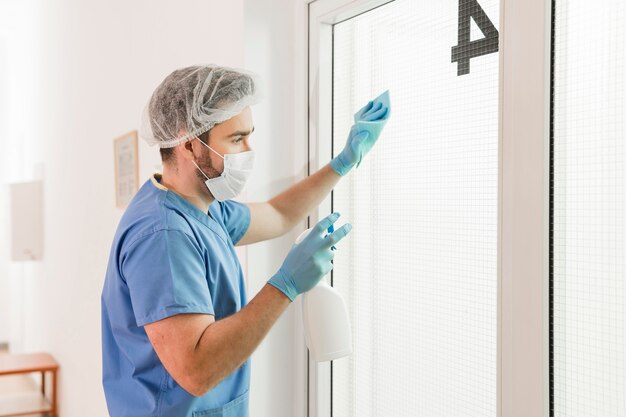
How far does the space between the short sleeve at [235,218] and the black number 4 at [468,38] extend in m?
0.58

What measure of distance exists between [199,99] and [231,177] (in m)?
0.16

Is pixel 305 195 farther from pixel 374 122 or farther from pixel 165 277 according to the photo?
pixel 165 277

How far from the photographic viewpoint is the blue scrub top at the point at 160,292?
1077 millimetres

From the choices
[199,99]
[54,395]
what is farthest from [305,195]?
[54,395]

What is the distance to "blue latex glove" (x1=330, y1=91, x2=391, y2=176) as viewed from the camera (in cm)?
126

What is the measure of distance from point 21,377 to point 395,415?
3551mm

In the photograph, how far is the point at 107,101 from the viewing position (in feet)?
8.34

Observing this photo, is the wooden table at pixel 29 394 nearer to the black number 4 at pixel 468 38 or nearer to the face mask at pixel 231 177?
the face mask at pixel 231 177

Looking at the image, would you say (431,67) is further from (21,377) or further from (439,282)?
(21,377)

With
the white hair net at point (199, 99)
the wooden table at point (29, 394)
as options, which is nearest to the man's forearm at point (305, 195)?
the white hair net at point (199, 99)

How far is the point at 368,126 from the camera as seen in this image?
1260 mm
